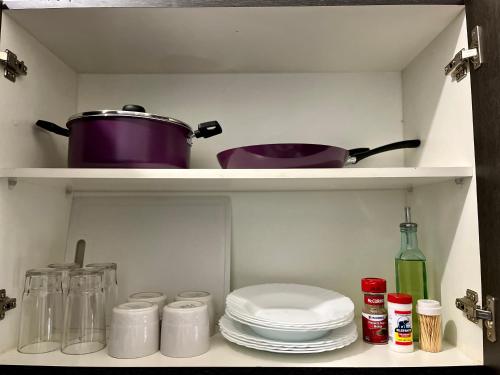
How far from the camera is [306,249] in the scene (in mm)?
1097

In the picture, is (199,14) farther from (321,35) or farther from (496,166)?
(496,166)

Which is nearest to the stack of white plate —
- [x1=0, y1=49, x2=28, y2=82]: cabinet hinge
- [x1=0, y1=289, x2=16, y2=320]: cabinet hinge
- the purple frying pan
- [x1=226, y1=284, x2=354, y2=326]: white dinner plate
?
[x1=226, y1=284, x2=354, y2=326]: white dinner plate

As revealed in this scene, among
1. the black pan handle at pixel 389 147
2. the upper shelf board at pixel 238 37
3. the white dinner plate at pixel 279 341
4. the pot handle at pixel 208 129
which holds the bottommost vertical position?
the white dinner plate at pixel 279 341

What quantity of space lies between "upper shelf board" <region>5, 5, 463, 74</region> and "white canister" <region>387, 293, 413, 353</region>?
65 cm

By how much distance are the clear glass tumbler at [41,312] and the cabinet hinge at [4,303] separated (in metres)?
0.03

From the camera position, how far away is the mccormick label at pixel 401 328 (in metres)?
0.80

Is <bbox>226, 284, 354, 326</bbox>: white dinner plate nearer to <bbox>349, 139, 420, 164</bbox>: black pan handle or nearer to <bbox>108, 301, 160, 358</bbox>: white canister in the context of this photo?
<bbox>108, 301, 160, 358</bbox>: white canister

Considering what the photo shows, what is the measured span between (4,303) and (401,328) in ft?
2.87

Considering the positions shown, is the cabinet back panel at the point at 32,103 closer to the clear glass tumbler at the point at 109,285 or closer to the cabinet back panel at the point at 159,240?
the cabinet back panel at the point at 159,240

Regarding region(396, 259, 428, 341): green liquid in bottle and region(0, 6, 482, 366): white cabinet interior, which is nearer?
region(0, 6, 482, 366): white cabinet interior

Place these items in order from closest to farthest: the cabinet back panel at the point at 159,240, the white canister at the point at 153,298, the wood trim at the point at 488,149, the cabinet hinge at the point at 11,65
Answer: the wood trim at the point at 488,149 → the cabinet hinge at the point at 11,65 → the white canister at the point at 153,298 → the cabinet back panel at the point at 159,240

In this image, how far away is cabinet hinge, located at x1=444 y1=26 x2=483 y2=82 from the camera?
0.75 m

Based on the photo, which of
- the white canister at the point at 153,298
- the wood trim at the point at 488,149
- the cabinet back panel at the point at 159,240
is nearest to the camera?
the wood trim at the point at 488,149

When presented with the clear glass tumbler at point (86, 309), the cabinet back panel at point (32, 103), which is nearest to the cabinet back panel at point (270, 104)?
the cabinet back panel at point (32, 103)
